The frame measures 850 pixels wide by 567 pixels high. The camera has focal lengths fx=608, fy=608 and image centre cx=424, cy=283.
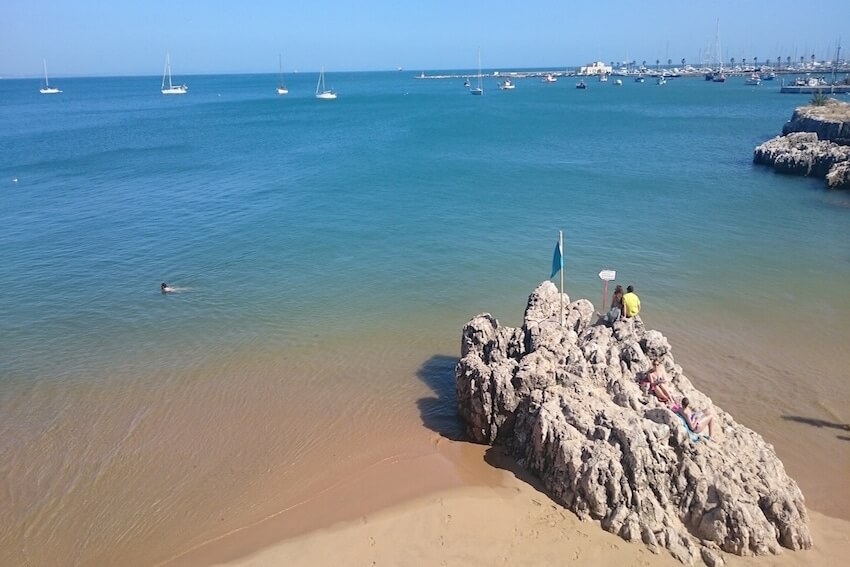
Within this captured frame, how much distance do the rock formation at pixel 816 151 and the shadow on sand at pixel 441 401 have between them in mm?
35284

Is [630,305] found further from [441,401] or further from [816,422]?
[441,401]

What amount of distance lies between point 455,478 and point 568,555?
3.04 meters

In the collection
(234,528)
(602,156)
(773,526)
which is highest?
(602,156)

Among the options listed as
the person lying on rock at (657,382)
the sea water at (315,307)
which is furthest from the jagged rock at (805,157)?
the person lying on rock at (657,382)

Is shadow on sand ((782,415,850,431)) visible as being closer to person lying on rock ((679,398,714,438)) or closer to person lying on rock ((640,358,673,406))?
person lying on rock ((640,358,673,406))

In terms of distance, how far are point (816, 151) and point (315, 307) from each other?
135 feet

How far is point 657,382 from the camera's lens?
13.5 meters

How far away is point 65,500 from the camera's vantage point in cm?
1295

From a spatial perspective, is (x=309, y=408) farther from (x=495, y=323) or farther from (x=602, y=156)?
(x=602, y=156)

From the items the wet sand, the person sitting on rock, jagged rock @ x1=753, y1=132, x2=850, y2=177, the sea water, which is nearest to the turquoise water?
the sea water

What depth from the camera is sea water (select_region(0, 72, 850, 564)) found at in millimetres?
13648

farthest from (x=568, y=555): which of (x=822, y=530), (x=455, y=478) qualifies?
(x=822, y=530)

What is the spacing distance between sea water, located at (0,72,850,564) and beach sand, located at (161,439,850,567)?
71cm

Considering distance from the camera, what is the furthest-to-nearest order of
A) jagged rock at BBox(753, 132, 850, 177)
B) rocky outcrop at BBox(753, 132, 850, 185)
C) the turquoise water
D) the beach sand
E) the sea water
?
jagged rock at BBox(753, 132, 850, 177) < rocky outcrop at BBox(753, 132, 850, 185) < the turquoise water < the sea water < the beach sand
